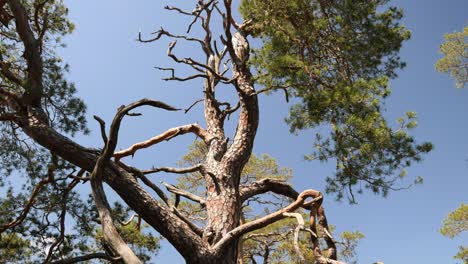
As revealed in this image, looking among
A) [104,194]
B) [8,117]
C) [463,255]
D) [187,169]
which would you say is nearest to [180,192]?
[187,169]

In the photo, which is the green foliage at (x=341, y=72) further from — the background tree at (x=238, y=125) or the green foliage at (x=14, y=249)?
the green foliage at (x=14, y=249)

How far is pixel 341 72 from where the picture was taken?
533cm

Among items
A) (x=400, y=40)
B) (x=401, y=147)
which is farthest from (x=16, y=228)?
(x=400, y=40)

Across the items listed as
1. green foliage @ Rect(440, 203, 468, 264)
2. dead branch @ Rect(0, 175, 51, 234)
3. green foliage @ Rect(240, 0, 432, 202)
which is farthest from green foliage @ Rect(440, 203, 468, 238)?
dead branch @ Rect(0, 175, 51, 234)

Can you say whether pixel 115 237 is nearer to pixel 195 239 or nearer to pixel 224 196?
pixel 195 239

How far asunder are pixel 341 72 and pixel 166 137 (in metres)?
2.49

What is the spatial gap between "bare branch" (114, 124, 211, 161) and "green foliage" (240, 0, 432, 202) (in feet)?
3.56

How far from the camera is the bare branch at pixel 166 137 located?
4620mm

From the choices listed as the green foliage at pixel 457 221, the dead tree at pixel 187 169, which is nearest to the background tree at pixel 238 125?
the dead tree at pixel 187 169

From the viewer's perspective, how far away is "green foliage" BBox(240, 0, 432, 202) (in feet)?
14.6

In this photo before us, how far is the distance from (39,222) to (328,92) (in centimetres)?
412

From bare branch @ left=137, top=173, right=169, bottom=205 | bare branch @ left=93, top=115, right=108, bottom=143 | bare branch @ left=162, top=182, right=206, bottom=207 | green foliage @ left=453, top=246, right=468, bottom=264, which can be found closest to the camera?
bare branch @ left=93, top=115, right=108, bottom=143

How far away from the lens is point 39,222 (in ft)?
17.4

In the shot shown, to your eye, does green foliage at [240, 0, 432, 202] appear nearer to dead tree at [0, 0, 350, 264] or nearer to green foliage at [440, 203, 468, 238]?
dead tree at [0, 0, 350, 264]
